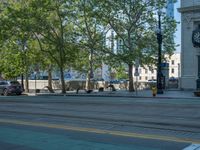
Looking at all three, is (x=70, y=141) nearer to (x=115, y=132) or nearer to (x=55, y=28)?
(x=115, y=132)

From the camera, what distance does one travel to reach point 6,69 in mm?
59125

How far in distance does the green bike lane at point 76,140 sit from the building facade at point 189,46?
33642mm

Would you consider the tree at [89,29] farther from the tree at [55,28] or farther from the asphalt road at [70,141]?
the asphalt road at [70,141]

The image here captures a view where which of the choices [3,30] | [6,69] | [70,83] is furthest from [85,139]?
[70,83]

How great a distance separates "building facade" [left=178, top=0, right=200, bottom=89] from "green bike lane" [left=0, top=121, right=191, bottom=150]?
110 ft

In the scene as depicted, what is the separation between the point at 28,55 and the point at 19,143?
4467 cm

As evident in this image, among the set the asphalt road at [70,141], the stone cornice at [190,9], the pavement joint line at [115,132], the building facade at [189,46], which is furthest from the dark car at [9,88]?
the asphalt road at [70,141]

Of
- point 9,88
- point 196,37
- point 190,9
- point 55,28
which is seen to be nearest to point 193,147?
point 196,37

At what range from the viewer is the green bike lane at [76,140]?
948 cm

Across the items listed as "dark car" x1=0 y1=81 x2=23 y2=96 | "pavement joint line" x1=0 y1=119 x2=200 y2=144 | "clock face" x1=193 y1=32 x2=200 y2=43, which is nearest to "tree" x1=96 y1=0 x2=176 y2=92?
"dark car" x1=0 y1=81 x2=23 y2=96

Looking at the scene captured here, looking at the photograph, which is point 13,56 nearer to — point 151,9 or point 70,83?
point 70,83

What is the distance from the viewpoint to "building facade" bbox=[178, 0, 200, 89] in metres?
44.3

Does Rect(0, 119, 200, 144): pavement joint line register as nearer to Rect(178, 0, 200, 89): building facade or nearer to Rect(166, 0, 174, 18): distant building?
Rect(178, 0, 200, 89): building facade

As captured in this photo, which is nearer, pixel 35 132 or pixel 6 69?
pixel 35 132
